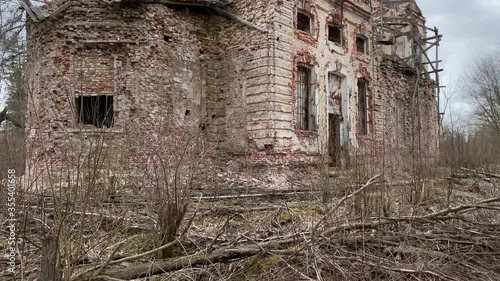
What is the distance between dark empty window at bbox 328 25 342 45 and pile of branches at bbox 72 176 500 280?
36.2 ft

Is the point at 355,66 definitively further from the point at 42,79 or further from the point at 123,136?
the point at 123,136

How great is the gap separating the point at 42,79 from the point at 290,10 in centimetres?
720

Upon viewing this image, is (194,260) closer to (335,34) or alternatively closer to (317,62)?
(317,62)

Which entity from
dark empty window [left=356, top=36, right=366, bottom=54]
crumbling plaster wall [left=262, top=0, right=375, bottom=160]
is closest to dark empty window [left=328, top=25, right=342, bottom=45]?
crumbling plaster wall [left=262, top=0, right=375, bottom=160]

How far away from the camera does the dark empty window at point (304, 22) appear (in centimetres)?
1366

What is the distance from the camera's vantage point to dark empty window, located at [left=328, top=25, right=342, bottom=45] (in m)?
14.9

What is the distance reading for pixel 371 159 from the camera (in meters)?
5.95

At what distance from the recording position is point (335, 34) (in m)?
15.1

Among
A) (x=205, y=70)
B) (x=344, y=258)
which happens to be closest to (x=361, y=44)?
(x=205, y=70)

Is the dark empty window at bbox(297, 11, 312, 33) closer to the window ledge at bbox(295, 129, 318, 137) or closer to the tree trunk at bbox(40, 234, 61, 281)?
the window ledge at bbox(295, 129, 318, 137)

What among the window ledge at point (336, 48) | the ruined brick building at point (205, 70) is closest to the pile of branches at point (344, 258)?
the ruined brick building at point (205, 70)

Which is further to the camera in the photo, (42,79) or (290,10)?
(290,10)

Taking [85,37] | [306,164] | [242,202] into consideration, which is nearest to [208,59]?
[85,37]

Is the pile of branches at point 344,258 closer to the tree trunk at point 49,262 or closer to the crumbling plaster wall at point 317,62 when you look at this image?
the tree trunk at point 49,262
